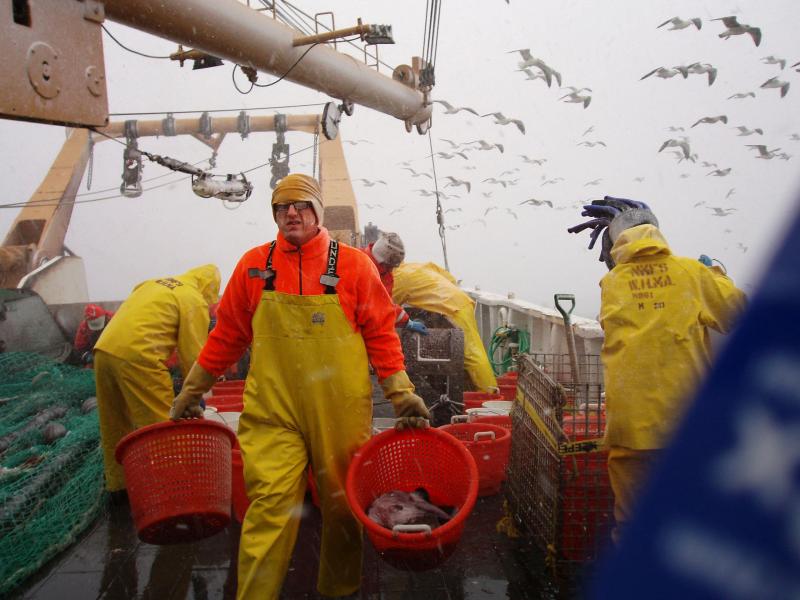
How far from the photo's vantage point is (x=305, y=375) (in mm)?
2568

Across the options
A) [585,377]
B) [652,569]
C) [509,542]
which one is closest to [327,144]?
[585,377]

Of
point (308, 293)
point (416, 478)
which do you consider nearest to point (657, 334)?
point (416, 478)

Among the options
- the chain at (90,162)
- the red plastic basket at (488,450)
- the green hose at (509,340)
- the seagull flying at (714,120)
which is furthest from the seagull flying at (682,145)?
the chain at (90,162)

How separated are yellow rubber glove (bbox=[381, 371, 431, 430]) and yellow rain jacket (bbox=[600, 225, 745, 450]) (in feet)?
2.74

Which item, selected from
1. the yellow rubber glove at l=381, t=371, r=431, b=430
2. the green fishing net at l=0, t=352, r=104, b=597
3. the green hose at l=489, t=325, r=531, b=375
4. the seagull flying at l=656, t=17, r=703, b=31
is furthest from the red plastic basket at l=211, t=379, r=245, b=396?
the seagull flying at l=656, t=17, r=703, b=31

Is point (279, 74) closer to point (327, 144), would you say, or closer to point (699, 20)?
point (699, 20)

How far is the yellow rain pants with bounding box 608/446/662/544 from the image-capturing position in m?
2.42

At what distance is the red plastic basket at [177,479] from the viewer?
9.16ft

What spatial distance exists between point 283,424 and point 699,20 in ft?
27.4

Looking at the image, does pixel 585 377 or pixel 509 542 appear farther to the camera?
pixel 585 377

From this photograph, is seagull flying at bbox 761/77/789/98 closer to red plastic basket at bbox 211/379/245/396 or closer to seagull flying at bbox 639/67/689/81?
seagull flying at bbox 639/67/689/81

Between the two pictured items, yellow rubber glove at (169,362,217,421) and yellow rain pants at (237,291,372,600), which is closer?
yellow rain pants at (237,291,372,600)

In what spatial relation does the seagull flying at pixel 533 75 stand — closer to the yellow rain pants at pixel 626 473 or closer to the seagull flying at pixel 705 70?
the seagull flying at pixel 705 70

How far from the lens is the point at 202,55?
544cm
